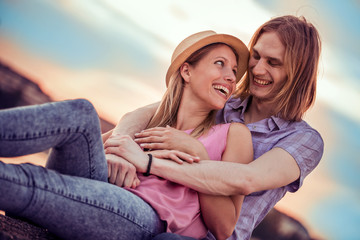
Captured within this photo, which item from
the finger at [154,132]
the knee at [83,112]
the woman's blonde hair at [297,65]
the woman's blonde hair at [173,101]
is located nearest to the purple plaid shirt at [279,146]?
the woman's blonde hair at [297,65]

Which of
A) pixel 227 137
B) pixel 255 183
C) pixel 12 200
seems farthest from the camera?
pixel 227 137

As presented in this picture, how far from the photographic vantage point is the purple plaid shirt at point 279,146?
85.3 inches

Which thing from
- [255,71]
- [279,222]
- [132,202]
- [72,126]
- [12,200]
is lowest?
[279,222]

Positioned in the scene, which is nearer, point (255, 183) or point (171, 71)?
point (255, 183)

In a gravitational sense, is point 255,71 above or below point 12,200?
above

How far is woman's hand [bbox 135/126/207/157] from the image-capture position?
194 cm

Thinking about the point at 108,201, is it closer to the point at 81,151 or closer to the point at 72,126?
the point at 81,151

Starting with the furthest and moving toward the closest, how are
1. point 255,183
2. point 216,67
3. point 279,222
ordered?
point 279,222
point 216,67
point 255,183

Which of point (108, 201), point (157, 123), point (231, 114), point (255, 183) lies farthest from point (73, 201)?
point (231, 114)

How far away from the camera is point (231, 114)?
2613mm

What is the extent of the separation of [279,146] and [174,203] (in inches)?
28.3

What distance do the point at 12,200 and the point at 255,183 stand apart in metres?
1.10

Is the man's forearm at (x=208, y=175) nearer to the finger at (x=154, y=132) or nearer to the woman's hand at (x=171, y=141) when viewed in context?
the woman's hand at (x=171, y=141)

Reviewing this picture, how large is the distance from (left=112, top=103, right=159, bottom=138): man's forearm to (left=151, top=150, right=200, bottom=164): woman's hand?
380mm
